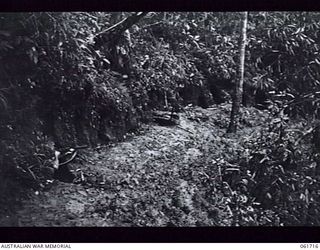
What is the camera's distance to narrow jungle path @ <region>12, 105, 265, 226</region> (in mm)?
3082

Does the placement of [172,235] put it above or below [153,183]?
below

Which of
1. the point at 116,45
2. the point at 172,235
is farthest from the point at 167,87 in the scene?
the point at 172,235

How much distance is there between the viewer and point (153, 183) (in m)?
3.15

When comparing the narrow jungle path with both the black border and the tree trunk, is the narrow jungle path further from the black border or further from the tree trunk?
the tree trunk

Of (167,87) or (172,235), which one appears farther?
(167,87)

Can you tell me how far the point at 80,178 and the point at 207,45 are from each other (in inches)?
49.2

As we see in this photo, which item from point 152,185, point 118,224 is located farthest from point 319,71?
point 118,224

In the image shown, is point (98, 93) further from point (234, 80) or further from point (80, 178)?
point (234, 80)

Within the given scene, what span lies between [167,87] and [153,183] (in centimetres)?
66

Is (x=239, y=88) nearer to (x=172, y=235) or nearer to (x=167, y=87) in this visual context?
(x=167, y=87)

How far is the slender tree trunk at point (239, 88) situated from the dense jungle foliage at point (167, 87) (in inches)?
1.1

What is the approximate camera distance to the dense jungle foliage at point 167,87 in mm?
3125

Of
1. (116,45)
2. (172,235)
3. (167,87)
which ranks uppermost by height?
(116,45)

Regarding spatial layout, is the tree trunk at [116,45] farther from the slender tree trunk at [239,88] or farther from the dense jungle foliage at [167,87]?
the slender tree trunk at [239,88]
